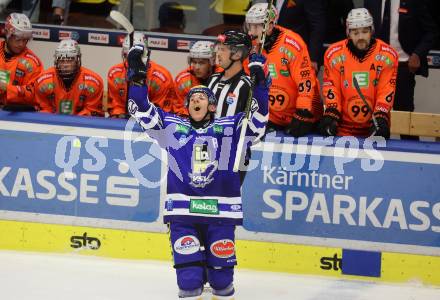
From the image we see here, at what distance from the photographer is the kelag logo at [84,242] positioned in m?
6.86

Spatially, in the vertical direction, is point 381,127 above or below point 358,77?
below

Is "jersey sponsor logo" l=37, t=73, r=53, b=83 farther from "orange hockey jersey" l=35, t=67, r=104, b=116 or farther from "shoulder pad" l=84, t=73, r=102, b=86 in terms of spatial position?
"shoulder pad" l=84, t=73, r=102, b=86

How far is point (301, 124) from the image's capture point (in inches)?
261

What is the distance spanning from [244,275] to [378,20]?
92.7 inches

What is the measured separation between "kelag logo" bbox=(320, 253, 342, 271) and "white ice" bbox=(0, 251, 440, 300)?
81 mm

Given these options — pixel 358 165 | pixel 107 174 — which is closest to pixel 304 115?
pixel 358 165

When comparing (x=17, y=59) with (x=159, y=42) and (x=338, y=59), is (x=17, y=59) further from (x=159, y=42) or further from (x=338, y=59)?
(x=338, y=59)

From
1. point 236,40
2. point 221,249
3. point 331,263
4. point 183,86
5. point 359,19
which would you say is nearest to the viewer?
point 221,249

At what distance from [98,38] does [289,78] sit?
2.61 meters

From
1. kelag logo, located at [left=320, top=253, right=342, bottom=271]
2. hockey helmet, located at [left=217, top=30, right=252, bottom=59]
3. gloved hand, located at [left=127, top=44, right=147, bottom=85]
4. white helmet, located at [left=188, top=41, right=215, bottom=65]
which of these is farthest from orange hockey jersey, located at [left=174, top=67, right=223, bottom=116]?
gloved hand, located at [left=127, top=44, right=147, bottom=85]

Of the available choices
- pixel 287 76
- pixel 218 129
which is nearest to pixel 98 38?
pixel 287 76

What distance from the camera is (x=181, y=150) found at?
5.61 meters

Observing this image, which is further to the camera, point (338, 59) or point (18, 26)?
point (18, 26)

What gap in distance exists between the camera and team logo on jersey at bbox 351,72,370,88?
687 centimetres
